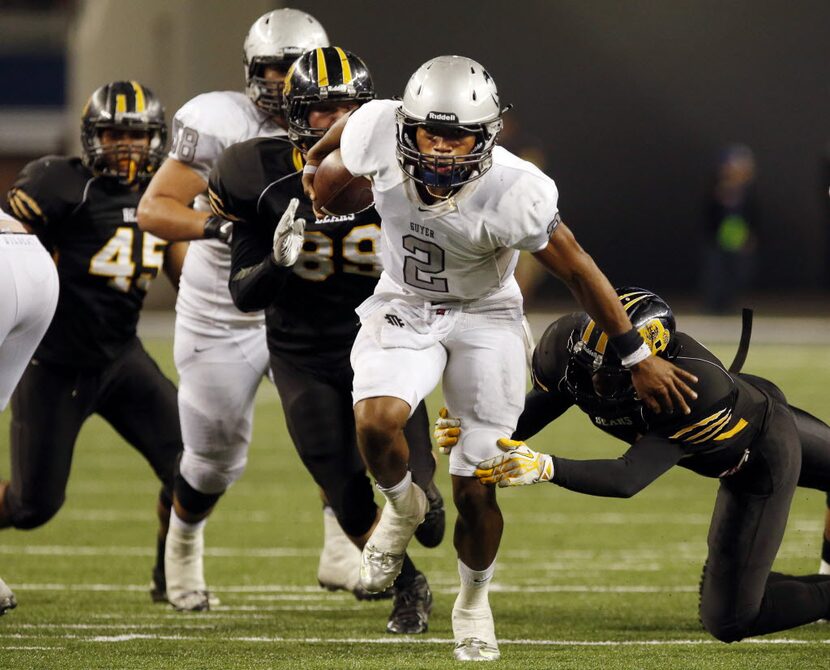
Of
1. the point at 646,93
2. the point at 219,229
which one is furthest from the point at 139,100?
the point at 646,93

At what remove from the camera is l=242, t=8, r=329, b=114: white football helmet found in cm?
489

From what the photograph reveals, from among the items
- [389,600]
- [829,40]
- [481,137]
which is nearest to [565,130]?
→ [829,40]

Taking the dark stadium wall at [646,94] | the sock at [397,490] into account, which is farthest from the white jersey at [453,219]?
the dark stadium wall at [646,94]

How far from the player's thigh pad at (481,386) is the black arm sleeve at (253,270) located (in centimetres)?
57

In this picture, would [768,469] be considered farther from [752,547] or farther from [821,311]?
[821,311]

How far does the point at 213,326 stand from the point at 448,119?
64.5 inches

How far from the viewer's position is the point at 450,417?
3.99 meters

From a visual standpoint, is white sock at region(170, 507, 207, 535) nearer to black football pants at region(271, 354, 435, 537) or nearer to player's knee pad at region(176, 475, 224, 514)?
player's knee pad at region(176, 475, 224, 514)

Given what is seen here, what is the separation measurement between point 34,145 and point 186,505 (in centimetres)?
1587

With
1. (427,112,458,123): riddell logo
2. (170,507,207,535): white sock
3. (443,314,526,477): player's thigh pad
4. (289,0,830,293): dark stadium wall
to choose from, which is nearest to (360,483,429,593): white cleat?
(443,314,526,477): player's thigh pad

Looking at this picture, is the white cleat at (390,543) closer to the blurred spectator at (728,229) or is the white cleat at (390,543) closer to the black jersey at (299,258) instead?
the black jersey at (299,258)

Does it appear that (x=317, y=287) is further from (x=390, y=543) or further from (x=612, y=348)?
(x=612, y=348)

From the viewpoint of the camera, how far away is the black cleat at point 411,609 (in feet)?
14.8

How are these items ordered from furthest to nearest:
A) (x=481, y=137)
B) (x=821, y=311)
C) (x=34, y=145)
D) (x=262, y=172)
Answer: (x=34, y=145) → (x=821, y=311) → (x=262, y=172) → (x=481, y=137)
